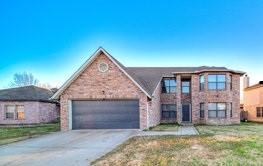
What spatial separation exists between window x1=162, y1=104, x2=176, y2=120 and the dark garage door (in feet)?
29.2

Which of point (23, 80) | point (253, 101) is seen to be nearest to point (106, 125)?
point (253, 101)

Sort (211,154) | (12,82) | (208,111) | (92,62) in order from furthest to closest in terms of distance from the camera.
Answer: (12,82) → (208,111) → (92,62) → (211,154)

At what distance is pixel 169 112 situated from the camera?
104ft

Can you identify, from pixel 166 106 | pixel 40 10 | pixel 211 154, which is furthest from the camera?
pixel 166 106

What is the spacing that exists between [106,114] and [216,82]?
1120cm

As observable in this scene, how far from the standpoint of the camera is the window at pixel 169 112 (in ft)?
104

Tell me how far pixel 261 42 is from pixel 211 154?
17868mm

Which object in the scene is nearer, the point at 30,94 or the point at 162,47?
the point at 162,47

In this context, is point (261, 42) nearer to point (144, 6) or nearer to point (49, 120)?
point (144, 6)

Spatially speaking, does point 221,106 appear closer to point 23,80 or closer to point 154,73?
point 154,73

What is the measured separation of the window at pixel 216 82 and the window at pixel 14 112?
1946cm

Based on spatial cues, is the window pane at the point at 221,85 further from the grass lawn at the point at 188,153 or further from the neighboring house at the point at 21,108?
the neighboring house at the point at 21,108

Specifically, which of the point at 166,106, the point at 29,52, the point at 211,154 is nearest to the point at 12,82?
the point at 29,52

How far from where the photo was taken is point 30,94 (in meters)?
32.6
